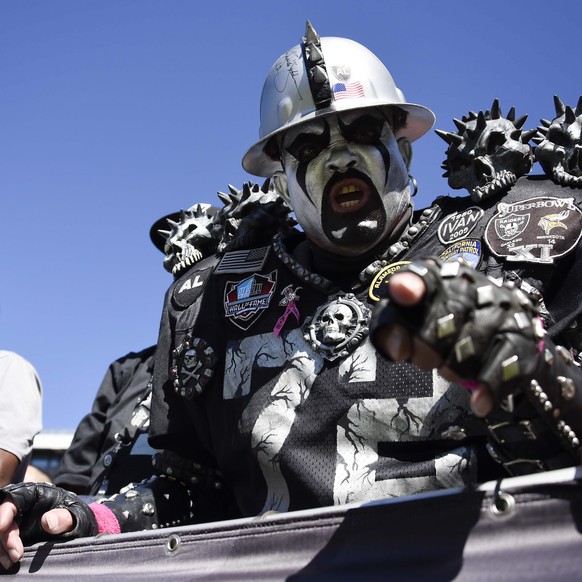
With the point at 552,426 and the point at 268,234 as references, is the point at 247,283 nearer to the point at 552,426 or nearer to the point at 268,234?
the point at 268,234

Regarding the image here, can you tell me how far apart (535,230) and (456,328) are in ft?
4.65

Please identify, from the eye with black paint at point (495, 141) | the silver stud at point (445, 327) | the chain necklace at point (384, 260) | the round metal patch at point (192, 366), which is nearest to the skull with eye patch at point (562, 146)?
the eye with black paint at point (495, 141)

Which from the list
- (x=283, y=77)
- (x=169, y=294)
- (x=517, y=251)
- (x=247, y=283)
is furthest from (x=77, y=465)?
(x=517, y=251)

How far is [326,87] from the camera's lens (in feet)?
11.4

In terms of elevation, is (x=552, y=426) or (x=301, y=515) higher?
(x=552, y=426)

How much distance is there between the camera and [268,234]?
404cm

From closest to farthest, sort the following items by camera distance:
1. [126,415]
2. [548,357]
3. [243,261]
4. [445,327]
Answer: [445,327] → [548,357] → [243,261] → [126,415]

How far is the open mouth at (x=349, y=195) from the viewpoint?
11.3 feet

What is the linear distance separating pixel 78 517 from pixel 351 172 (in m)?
1.54

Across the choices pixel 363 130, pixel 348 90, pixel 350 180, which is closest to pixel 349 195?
pixel 350 180

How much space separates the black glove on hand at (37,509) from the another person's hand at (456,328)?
1542 millimetres

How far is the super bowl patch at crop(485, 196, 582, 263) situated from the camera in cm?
304

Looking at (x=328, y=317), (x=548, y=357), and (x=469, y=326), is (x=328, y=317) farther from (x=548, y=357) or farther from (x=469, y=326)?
(x=469, y=326)

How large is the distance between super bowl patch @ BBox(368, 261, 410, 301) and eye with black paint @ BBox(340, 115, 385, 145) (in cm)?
47
